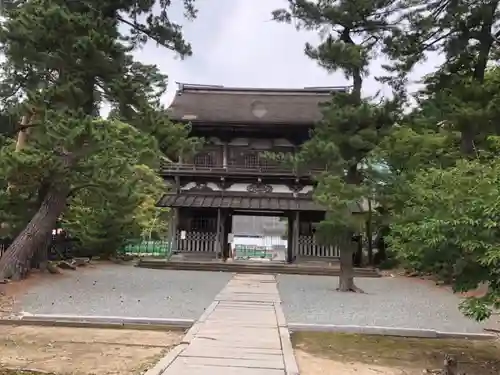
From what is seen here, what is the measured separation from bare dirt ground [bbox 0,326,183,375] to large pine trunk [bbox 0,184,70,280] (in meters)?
5.23

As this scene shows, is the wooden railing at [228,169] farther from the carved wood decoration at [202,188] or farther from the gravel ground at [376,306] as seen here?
the gravel ground at [376,306]

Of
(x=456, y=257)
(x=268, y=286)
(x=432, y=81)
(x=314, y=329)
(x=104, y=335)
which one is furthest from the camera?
(x=432, y=81)

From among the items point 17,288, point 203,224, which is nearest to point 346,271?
point 17,288

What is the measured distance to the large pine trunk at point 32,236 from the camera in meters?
12.3

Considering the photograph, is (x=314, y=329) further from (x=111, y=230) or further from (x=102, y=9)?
(x=111, y=230)

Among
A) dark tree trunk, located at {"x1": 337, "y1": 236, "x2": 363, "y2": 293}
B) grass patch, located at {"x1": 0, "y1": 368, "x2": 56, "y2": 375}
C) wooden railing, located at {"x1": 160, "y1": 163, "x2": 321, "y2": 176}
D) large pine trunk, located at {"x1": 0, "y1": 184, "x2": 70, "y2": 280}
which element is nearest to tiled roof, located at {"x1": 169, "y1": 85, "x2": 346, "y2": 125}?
wooden railing, located at {"x1": 160, "y1": 163, "x2": 321, "y2": 176}

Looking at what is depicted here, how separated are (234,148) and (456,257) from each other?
1643 cm

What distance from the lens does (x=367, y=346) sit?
7.15m

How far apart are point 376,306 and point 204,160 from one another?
41.5 feet

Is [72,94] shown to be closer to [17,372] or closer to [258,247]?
[17,372]

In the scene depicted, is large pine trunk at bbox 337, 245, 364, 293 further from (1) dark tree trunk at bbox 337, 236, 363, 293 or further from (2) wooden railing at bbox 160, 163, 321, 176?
(2) wooden railing at bbox 160, 163, 321, 176

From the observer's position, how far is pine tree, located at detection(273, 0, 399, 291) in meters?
12.8

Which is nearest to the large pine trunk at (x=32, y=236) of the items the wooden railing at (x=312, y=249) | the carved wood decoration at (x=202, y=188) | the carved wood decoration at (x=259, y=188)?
the carved wood decoration at (x=202, y=188)

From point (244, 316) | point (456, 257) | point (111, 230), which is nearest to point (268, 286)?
point (244, 316)
